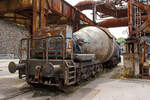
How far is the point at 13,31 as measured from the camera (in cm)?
2827

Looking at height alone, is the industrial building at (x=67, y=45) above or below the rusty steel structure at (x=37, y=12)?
below

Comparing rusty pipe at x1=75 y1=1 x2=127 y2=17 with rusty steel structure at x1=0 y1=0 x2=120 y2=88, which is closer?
rusty steel structure at x1=0 y1=0 x2=120 y2=88

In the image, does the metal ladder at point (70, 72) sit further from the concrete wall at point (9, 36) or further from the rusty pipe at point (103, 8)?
the concrete wall at point (9, 36)

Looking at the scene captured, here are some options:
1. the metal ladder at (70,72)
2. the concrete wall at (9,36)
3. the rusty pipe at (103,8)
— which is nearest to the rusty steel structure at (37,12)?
the metal ladder at (70,72)

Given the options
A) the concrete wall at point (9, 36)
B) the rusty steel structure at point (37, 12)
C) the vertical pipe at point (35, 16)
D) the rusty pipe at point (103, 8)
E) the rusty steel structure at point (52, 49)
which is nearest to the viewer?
the rusty steel structure at point (52, 49)

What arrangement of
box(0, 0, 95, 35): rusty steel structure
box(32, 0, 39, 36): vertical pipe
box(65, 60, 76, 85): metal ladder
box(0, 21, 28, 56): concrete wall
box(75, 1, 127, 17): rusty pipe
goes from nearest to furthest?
1. box(65, 60, 76, 85): metal ladder
2. box(32, 0, 39, 36): vertical pipe
3. box(0, 0, 95, 35): rusty steel structure
4. box(75, 1, 127, 17): rusty pipe
5. box(0, 21, 28, 56): concrete wall

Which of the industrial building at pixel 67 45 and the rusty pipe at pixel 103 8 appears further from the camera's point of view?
the rusty pipe at pixel 103 8

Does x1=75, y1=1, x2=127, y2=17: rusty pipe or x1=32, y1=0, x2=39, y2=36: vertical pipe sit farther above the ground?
x1=75, y1=1, x2=127, y2=17: rusty pipe

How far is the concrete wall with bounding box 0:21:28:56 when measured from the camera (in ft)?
85.3

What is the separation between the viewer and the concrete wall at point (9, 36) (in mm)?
26000

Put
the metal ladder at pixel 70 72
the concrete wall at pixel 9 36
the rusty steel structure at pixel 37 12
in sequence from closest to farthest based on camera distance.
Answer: the metal ladder at pixel 70 72, the rusty steel structure at pixel 37 12, the concrete wall at pixel 9 36

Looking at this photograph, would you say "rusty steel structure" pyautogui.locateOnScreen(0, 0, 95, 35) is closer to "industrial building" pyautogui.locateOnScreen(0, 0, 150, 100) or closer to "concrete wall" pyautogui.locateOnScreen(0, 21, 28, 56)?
"industrial building" pyautogui.locateOnScreen(0, 0, 150, 100)

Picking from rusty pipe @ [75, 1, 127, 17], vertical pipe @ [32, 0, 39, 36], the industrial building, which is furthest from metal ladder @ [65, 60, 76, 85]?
rusty pipe @ [75, 1, 127, 17]

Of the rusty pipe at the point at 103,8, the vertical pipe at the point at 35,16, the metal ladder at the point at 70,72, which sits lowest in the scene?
the metal ladder at the point at 70,72
